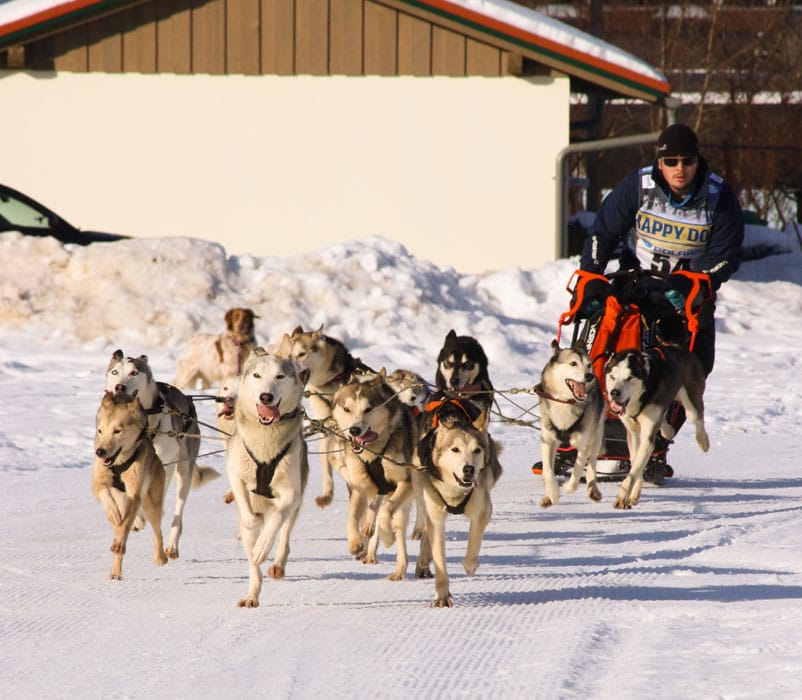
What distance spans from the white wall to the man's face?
9.15 m

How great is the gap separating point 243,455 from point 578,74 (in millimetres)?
11732

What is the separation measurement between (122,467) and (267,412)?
28.9 inches

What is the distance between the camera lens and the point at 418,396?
6242mm

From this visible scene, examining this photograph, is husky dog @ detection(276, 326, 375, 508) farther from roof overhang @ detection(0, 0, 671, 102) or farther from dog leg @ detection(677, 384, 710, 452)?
roof overhang @ detection(0, 0, 671, 102)

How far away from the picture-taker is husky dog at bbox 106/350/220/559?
18.7 ft

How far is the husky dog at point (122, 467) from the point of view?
203 inches

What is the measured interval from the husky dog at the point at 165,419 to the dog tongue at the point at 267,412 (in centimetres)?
74

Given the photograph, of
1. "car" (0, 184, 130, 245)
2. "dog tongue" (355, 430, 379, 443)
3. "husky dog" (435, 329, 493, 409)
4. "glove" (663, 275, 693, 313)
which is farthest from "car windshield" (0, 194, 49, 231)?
"dog tongue" (355, 430, 379, 443)

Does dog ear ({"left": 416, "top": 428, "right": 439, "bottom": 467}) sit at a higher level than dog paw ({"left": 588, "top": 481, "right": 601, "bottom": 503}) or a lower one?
higher

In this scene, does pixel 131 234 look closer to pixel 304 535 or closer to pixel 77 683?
pixel 304 535

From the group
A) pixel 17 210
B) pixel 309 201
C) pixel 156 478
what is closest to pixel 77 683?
pixel 156 478

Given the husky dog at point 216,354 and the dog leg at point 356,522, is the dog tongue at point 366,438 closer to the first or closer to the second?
the dog leg at point 356,522

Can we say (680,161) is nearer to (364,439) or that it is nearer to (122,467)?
(364,439)

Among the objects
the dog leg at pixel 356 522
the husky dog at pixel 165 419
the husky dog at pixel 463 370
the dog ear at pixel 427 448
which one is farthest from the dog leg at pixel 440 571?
the husky dog at pixel 463 370
